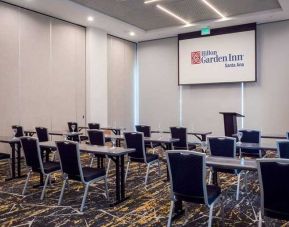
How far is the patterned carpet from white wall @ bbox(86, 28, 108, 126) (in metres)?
4.69

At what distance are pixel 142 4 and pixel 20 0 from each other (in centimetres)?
303

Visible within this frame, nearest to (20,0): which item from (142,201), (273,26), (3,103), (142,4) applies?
(3,103)

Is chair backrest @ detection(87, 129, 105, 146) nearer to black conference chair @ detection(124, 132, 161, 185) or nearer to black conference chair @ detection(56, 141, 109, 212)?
black conference chair @ detection(124, 132, 161, 185)

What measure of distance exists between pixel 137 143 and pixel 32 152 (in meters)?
1.66

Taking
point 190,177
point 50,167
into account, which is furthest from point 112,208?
point 190,177

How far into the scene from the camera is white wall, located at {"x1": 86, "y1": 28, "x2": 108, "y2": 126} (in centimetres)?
974

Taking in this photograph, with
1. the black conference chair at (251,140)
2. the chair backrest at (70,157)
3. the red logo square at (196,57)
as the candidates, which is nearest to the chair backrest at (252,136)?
the black conference chair at (251,140)

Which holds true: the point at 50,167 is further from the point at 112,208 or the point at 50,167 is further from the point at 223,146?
the point at 223,146

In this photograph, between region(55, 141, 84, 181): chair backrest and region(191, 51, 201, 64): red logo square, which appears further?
region(191, 51, 201, 64): red logo square

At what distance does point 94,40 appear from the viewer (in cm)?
984

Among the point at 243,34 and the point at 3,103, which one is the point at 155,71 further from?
the point at 3,103

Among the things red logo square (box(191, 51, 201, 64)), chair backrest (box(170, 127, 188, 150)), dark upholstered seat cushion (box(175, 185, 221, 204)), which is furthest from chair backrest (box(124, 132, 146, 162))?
red logo square (box(191, 51, 201, 64))

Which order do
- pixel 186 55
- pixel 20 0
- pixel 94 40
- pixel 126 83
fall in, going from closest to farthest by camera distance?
pixel 20 0
pixel 94 40
pixel 186 55
pixel 126 83

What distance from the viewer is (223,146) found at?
4395 millimetres
